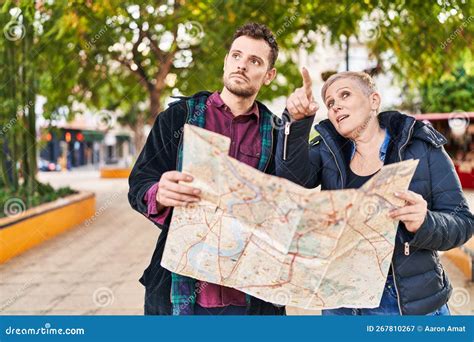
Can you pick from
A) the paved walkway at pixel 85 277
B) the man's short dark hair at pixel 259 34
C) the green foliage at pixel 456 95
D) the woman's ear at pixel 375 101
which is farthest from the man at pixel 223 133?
the green foliage at pixel 456 95

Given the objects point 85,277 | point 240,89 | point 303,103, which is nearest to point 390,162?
point 303,103

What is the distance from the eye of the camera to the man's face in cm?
138

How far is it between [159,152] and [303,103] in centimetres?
44

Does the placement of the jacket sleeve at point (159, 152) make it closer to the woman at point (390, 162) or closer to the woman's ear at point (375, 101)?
the woman at point (390, 162)

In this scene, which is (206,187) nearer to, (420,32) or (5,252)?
(420,32)

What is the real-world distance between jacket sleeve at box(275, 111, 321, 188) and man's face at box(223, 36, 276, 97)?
164 millimetres

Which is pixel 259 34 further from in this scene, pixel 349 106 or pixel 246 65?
pixel 349 106

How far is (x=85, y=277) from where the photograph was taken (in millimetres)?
4090

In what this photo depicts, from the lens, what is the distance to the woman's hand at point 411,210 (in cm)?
121

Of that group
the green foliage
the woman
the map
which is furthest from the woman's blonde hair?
the green foliage

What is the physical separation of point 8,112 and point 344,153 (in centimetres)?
516

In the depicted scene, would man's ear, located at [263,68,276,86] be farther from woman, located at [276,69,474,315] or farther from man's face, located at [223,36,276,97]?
woman, located at [276,69,474,315]

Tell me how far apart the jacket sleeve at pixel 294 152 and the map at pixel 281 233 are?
11cm

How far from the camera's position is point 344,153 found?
4.65 ft
